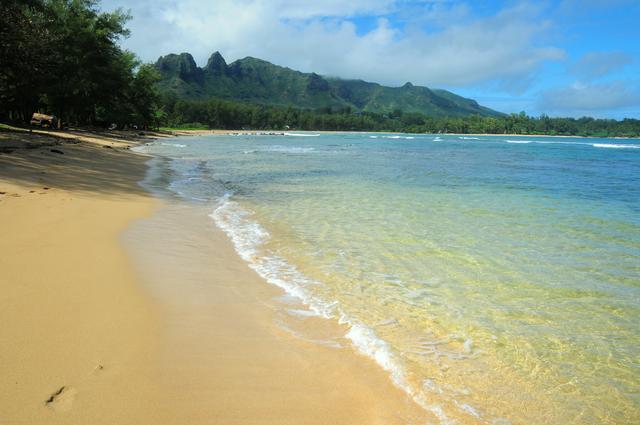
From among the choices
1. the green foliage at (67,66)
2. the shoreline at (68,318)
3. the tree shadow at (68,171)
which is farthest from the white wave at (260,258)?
the green foliage at (67,66)

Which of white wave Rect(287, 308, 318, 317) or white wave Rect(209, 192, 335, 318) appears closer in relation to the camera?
white wave Rect(287, 308, 318, 317)

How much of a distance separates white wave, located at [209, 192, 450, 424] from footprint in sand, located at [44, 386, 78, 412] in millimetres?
2180

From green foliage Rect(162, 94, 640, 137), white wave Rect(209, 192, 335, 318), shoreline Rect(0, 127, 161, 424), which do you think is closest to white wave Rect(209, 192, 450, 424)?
white wave Rect(209, 192, 335, 318)

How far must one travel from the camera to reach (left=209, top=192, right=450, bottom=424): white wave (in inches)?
130

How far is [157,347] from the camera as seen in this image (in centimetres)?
338

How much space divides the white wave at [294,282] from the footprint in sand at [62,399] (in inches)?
85.8

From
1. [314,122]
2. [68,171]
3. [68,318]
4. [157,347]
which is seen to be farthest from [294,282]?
[314,122]

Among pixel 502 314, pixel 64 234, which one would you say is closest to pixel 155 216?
pixel 64 234

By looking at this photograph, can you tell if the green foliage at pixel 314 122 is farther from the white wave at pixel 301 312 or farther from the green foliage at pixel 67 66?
the white wave at pixel 301 312

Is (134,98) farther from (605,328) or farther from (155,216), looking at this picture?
(605,328)

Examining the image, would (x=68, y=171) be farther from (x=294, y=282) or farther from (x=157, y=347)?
(x=157, y=347)

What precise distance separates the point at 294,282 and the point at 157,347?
2235mm

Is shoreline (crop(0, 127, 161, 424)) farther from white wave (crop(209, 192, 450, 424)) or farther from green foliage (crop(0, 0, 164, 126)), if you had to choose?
green foliage (crop(0, 0, 164, 126))

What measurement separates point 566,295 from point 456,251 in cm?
201
